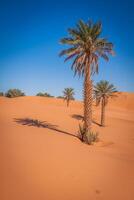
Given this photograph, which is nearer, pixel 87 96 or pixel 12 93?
pixel 87 96

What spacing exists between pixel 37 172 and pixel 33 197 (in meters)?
1.75

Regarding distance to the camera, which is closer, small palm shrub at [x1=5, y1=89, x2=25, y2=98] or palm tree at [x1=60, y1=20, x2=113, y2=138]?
palm tree at [x1=60, y1=20, x2=113, y2=138]

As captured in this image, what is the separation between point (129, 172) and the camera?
9109 millimetres

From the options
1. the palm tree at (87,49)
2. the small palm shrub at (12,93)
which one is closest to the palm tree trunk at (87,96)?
the palm tree at (87,49)

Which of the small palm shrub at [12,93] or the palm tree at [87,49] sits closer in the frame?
the palm tree at [87,49]

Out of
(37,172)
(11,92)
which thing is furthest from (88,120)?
(11,92)

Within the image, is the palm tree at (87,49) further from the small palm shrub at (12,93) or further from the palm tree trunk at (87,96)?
the small palm shrub at (12,93)

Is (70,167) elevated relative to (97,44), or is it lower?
lower

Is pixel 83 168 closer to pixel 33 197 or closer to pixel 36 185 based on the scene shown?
pixel 36 185

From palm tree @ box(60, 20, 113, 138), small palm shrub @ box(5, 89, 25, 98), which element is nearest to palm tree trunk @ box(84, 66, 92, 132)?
palm tree @ box(60, 20, 113, 138)

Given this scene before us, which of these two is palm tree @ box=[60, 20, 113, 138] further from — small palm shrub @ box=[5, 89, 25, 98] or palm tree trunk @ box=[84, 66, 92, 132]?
small palm shrub @ box=[5, 89, 25, 98]

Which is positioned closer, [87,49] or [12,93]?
[87,49]

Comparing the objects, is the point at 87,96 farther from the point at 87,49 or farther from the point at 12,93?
the point at 12,93

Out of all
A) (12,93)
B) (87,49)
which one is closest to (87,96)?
(87,49)
